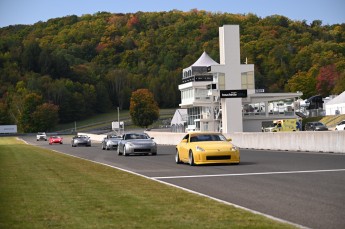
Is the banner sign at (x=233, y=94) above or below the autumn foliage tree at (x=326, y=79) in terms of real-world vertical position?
below

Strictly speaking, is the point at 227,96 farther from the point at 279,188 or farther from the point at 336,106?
the point at 279,188

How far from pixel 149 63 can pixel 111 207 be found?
183477mm

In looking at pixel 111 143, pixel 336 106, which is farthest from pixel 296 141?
pixel 336 106

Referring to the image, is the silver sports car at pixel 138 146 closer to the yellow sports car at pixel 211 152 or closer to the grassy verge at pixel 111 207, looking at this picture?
the yellow sports car at pixel 211 152

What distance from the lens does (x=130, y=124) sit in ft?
530

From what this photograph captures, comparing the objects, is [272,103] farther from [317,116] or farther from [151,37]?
[151,37]

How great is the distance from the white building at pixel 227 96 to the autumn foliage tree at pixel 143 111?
36.3m

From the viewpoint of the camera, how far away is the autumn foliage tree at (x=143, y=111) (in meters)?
154

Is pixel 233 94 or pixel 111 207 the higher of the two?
pixel 233 94

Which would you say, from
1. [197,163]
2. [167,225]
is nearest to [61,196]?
[167,225]

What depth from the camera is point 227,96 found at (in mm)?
73375

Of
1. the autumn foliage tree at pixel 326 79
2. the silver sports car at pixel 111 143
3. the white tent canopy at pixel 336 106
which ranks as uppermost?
the autumn foliage tree at pixel 326 79

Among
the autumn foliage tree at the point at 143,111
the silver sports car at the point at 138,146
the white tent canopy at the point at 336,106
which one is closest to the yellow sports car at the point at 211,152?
the silver sports car at the point at 138,146

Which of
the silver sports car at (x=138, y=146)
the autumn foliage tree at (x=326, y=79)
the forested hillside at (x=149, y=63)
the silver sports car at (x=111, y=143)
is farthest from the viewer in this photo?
the forested hillside at (x=149, y=63)
